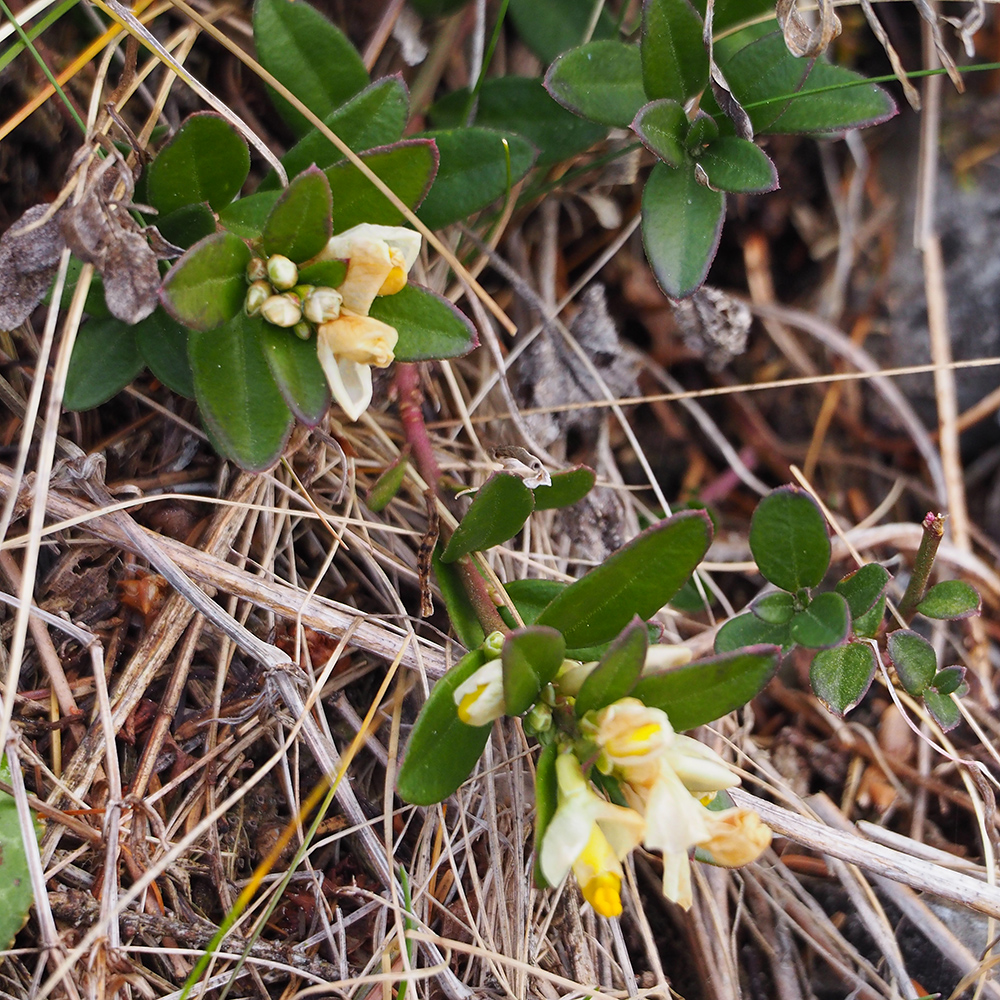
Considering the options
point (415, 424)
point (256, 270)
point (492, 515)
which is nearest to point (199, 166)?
point (256, 270)

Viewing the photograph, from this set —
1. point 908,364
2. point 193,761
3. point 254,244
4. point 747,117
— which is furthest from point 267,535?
point 908,364

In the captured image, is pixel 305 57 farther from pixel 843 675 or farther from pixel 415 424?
pixel 843 675

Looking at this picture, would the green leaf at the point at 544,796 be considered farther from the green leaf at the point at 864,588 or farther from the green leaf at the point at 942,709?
the green leaf at the point at 942,709

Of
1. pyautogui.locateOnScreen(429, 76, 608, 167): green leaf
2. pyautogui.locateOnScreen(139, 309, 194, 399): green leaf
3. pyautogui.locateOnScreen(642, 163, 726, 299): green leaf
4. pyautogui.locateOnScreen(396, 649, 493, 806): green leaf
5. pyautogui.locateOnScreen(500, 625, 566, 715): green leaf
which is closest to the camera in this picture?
pyautogui.locateOnScreen(500, 625, 566, 715): green leaf

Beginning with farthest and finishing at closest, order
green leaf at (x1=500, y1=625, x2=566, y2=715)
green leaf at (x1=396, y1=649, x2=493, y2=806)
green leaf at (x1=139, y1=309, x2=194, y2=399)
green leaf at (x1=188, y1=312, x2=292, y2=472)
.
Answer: green leaf at (x1=139, y1=309, x2=194, y2=399)
green leaf at (x1=188, y1=312, x2=292, y2=472)
green leaf at (x1=396, y1=649, x2=493, y2=806)
green leaf at (x1=500, y1=625, x2=566, y2=715)

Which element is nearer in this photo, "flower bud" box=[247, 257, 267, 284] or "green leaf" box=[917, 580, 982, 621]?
"flower bud" box=[247, 257, 267, 284]

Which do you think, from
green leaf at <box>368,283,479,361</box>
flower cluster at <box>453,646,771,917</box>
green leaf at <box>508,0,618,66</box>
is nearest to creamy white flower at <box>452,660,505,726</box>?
flower cluster at <box>453,646,771,917</box>

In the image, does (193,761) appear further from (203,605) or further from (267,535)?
(267,535)

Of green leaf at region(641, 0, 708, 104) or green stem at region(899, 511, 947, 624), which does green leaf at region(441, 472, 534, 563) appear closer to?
green stem at region(899, 511, 947, 624)
